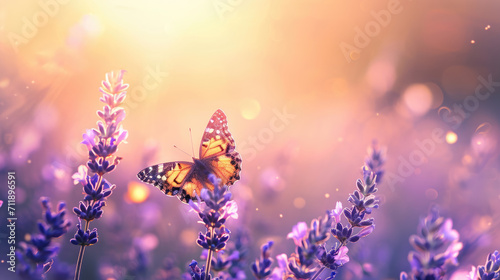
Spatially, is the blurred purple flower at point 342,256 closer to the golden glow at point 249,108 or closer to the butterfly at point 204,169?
the butterfly at point 204,169

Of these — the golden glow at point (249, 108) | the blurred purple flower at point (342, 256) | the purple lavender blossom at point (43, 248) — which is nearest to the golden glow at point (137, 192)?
the purple lavender blossom at point (43, 248)

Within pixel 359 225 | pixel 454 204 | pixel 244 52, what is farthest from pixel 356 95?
pixel 359 225

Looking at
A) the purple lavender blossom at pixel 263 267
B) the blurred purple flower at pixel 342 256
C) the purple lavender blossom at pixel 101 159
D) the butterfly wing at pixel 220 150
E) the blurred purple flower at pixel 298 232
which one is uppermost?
the butterfly wing at pixel 220 150

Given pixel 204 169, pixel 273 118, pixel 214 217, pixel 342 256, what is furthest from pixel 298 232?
pixel 273 118

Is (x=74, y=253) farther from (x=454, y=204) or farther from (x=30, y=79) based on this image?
(x=454, y=204)

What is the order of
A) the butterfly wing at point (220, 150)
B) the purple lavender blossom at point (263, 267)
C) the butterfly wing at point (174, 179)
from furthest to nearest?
the butterfly wing at point (220, 150) → the butterfly wing at point (174, 179) → the purple lavender blossom at point (263, 267)

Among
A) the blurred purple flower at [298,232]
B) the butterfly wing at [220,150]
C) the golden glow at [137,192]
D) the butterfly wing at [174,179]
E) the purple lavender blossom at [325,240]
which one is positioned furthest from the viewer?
the golden glow at [137,192]
